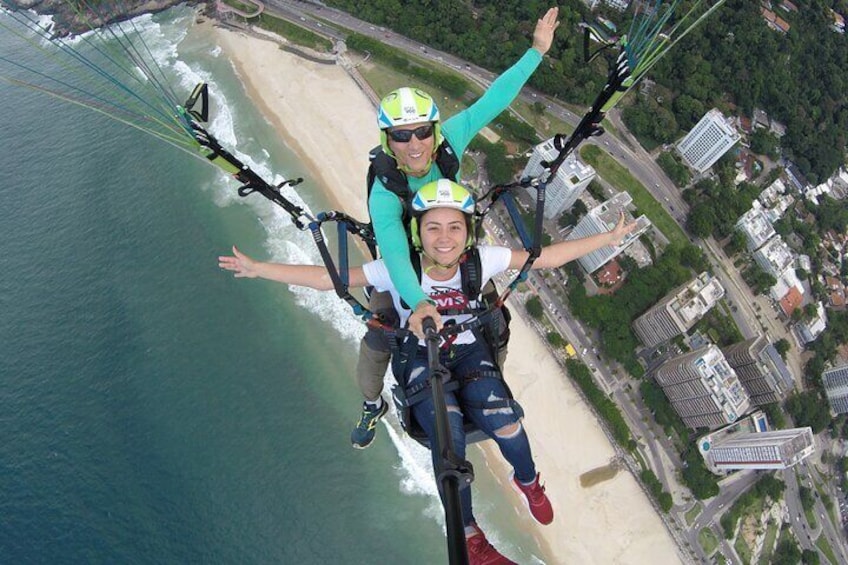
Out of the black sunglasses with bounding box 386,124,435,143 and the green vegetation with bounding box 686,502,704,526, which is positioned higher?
the black sunglasses with bounding box 386,124,435,143

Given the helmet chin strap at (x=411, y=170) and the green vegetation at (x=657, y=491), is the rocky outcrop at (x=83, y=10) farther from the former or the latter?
the green vegetation at (x=657, y=491)

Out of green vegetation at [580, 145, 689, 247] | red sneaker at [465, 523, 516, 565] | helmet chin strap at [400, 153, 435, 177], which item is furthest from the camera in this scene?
green vegetation at [580, 145, 689, 247]

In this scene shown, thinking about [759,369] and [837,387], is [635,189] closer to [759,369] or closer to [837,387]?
[759,369]

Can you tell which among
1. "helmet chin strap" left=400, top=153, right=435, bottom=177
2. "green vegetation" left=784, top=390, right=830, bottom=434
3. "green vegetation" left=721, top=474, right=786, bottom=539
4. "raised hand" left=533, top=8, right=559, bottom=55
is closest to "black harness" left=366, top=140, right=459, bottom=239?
"helmet chin strap" left=400, top=153, right=435, bottom=177

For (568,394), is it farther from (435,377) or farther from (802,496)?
(435,377)

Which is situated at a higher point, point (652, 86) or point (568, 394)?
point (652, 86)

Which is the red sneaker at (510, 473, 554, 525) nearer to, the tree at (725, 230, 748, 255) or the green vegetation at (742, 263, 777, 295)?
the green vegetation at (742, 263, 777, 295)

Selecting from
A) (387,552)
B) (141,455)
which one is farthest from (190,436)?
(387,552)
